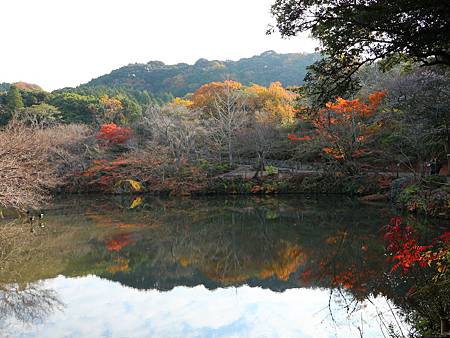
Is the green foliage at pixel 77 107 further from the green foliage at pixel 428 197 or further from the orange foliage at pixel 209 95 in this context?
the green foliage at pixel 428 197

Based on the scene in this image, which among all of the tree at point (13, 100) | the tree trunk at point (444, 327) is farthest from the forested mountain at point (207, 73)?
the tree trunk at point (444, 327)

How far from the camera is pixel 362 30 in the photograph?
5512 millimetres

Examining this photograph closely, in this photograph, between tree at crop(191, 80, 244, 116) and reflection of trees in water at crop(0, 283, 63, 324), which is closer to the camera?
reflection of trees in water at crop(0, 283, 63, 324)

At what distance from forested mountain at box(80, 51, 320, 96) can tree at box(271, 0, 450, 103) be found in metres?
55.1

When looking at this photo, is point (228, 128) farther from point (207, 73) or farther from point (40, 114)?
point (207, 73)

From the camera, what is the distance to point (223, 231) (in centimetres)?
1324

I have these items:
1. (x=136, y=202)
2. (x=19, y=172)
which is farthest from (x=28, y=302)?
(x=136, y=202)

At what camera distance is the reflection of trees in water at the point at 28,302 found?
681 cm

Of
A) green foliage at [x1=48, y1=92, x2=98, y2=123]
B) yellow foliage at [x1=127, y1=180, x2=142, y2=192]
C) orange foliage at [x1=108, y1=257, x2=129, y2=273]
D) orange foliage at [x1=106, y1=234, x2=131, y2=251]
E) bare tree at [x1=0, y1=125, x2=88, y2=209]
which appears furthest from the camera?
green foliage at [x1=48, y1=92, x2=98, y2=123]

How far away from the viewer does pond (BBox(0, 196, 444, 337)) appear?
6.18 m

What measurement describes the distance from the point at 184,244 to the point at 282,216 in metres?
5.10

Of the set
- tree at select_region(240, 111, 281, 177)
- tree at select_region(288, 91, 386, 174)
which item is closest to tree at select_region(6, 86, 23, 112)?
tree at select_region(240, 111, 281, 177)

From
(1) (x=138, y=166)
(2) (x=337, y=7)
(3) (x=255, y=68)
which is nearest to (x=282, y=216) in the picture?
(2) (x=337, y=7)

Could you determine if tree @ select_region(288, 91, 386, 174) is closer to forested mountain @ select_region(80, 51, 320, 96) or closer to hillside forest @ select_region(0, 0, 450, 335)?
hillside forest @ select_region(0, 0, 450, 335)
